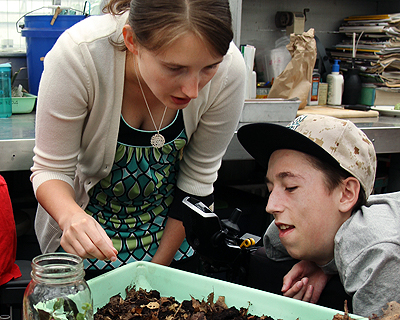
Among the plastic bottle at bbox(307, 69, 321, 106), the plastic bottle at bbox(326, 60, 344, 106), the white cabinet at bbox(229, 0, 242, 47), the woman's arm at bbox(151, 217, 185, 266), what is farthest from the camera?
the plastic bottle at bbox(326, 60, 344, 106)

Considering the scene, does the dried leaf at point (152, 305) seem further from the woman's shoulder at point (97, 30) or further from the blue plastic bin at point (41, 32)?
the blue plastic bin at point (41, 32)

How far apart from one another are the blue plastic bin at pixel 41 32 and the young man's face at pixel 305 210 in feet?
5.02

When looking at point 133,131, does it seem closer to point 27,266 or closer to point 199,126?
point 199,126

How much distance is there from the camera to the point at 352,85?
280 cm

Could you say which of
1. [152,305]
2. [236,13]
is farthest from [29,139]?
[236,13]

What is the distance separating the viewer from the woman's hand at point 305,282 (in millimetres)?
1074

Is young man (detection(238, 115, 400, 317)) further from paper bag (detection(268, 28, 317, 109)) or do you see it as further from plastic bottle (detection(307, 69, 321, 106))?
plastic bottle (detection(307, 69, 321, 106))

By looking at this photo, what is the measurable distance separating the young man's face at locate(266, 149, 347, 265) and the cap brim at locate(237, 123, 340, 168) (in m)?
0.03

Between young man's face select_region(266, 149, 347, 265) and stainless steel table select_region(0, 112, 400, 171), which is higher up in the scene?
young man's face select_region(266, 149, 347, 265)

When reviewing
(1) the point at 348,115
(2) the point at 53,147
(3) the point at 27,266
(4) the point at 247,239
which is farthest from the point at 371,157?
(1) the point at 348,115

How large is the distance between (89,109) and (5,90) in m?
1.06

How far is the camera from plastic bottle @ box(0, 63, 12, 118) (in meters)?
1.98

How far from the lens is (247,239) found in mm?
1083

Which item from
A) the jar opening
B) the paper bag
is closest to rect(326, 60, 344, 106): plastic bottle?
the paper bag
